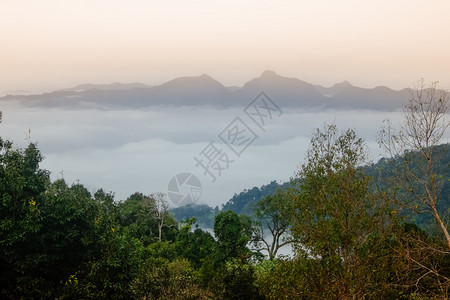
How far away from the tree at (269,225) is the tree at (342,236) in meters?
34.6

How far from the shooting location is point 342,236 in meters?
17.1

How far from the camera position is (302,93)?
195500mm

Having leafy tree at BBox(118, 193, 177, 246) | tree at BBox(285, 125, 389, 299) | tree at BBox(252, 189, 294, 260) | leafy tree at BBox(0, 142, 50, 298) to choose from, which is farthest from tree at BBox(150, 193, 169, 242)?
tree at BBox(285, 125, 389, 299)

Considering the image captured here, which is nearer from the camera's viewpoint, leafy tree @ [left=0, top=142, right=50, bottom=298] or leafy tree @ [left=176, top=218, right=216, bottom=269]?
leafy tree @ [left=0, top=142, right=50, bottom=298]

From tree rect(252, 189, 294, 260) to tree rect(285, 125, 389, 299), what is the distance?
114 feet

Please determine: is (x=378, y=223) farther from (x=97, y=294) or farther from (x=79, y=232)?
(x=79, y=232)

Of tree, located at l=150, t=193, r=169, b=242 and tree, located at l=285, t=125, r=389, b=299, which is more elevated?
tree, located at l=285, t=125, r=389, b=299

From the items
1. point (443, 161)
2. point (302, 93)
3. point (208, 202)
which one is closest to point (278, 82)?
point (302, 93)

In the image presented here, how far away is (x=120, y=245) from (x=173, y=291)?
21.7ft

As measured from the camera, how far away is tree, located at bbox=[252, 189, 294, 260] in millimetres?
53312

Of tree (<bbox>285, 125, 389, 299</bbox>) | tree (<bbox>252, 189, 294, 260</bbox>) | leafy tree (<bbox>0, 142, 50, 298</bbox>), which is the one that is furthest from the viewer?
tree (<bbox>252, 189, 294, 260</bbox>)

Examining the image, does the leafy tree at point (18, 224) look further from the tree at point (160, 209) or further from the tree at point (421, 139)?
the tree at point (160, 209)

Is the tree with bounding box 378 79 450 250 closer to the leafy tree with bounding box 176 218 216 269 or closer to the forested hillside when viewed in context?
the forested hillside

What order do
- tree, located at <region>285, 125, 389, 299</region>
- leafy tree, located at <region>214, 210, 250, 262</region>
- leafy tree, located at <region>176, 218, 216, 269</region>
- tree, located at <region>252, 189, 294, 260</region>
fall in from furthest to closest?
tree, located at <region>252, 189, 294, 260</region> < leafy tree, located at <region>176, 218, 216, 269</region> < leafy tree, located at <region>214, 210, 250, 262</region> < tree, located at <region>285, 125, 389, 299</region>
